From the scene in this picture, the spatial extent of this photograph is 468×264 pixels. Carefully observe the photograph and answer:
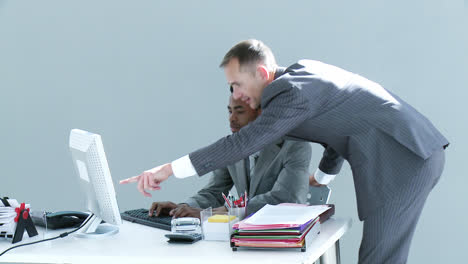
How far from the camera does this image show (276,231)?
1938 millimetres

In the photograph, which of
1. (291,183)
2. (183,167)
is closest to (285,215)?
(183,167)

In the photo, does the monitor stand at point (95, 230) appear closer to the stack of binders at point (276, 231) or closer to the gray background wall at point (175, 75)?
the stack of binders at point (276, 231)

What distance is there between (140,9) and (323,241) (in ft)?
7.81

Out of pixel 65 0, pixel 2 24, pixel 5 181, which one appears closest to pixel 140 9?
pixel 65 0

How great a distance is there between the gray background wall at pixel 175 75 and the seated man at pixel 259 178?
2.60ft

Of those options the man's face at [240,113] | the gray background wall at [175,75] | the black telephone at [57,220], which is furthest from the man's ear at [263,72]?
the gray background wall at [175,75]

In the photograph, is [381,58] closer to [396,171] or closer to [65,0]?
[396,171]

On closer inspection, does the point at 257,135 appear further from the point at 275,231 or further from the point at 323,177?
the point at 323,177

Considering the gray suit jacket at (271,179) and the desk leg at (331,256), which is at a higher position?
the gray suit jacket at (271,179)

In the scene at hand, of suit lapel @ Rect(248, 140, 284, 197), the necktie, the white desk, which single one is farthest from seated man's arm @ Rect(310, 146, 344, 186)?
the white desk

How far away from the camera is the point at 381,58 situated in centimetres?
345

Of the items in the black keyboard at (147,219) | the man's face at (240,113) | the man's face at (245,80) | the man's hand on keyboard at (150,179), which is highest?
the man's face at (245,80)

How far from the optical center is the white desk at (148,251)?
1892 mm

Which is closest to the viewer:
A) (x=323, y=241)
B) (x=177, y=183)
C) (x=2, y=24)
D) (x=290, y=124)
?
(x=323, y=241)
